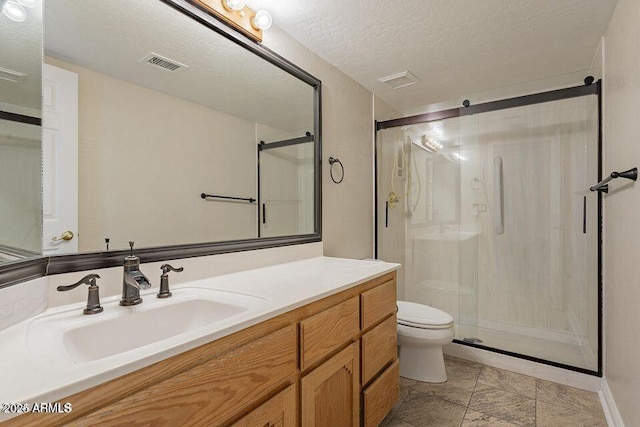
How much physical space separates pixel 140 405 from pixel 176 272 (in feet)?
2.23

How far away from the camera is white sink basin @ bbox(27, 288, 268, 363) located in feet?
2.64

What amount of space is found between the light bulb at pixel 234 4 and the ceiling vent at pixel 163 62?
38cm

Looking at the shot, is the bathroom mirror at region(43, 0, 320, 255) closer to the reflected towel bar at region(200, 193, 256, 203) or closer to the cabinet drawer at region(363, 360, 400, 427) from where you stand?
the reflected towel bar at region(200, 193, 256, 203)

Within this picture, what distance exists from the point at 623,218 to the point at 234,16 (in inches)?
83.1

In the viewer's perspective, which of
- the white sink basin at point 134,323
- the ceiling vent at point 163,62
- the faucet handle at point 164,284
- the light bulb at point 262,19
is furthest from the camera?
the light bulb at point 262,19

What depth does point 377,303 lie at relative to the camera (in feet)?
5.22

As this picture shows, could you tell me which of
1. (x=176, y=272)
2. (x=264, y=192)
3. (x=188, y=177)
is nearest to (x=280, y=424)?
(x=176, y=272)

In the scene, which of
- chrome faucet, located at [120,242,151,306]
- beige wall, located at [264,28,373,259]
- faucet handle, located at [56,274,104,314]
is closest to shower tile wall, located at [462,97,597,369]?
beige wall, located at [264,28,373,259]

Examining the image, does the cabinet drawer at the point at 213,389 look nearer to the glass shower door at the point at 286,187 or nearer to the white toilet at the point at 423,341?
the glass shower door at the point at 286,187

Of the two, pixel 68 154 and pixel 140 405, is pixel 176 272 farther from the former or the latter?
pixel 140 405

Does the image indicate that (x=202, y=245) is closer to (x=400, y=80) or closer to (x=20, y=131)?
(x=20, y=131)

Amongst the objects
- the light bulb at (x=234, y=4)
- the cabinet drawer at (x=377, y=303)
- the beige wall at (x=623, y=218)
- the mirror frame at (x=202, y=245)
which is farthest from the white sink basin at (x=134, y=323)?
the beige wall at (x=623, y=218)

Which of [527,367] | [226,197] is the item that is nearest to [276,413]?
[226,197]

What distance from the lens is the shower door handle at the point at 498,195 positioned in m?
2.71
